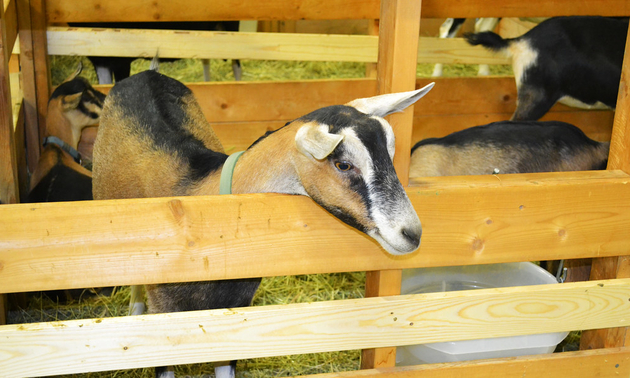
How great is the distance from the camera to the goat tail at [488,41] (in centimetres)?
503

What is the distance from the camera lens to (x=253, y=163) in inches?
100

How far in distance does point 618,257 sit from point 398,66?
1.37 meters

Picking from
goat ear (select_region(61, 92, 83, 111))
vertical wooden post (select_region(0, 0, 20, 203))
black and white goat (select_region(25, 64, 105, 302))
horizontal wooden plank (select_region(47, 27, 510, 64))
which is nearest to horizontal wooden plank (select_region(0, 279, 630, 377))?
vertical wooden post (select_region(0, 0, 20, 203))

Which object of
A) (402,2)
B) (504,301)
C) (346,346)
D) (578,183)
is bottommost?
(346,346)

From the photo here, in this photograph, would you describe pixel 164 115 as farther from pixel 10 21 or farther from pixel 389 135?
pixel 389 135

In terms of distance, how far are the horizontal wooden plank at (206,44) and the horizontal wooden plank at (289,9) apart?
146 millimetres

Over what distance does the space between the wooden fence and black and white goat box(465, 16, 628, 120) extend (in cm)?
247

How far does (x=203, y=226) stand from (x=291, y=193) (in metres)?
0.37

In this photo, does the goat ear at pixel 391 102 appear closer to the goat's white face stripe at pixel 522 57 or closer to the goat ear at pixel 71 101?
the goat ear at pixel 71 101

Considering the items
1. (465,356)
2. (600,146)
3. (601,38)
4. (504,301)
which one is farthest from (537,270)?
(601,38)

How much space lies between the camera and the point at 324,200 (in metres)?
2.29

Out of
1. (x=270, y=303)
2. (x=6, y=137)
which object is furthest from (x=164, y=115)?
(x=270, y=303)

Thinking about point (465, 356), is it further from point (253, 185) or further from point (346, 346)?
point (253, 185)

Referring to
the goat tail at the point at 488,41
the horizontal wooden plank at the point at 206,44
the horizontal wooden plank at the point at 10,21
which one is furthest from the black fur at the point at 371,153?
the goat tail at the point at 488,41
